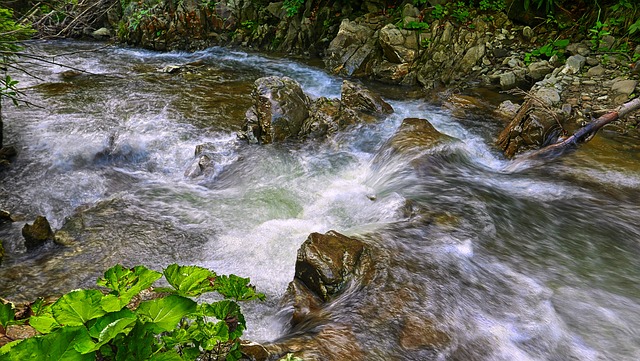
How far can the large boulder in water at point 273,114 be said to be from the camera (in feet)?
24.3

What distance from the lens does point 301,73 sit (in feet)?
37.3

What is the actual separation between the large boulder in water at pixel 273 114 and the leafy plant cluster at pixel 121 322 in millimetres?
5873

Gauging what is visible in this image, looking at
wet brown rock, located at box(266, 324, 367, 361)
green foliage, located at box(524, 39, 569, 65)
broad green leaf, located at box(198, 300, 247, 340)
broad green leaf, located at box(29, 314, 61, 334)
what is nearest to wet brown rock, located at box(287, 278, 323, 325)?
wet brown rock, located at box(266, 324, 367, 361)

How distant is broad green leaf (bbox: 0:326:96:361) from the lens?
1052 mm

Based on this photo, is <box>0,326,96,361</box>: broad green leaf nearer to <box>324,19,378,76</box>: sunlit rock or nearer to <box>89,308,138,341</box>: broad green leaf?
<box>89,308,138,341</box>: broad green leaf

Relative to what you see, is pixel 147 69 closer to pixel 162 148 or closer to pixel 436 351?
pixel 162 148

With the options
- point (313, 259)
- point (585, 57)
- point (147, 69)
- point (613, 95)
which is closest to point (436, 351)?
point (313, 259)

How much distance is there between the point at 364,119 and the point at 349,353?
5940mm

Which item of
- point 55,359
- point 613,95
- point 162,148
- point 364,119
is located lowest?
point 162,148

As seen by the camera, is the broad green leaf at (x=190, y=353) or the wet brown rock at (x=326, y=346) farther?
the wet brown rock at (x=326, y=346)

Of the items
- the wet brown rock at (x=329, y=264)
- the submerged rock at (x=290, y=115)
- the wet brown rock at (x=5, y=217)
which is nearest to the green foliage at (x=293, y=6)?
the submerged rock at (x=290, y=115)

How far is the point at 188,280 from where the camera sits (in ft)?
4.93

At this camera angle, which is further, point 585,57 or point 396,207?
point 585,57

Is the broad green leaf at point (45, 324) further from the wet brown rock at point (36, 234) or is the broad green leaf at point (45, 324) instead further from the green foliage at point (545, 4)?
the green foliage at point (545, 4)
